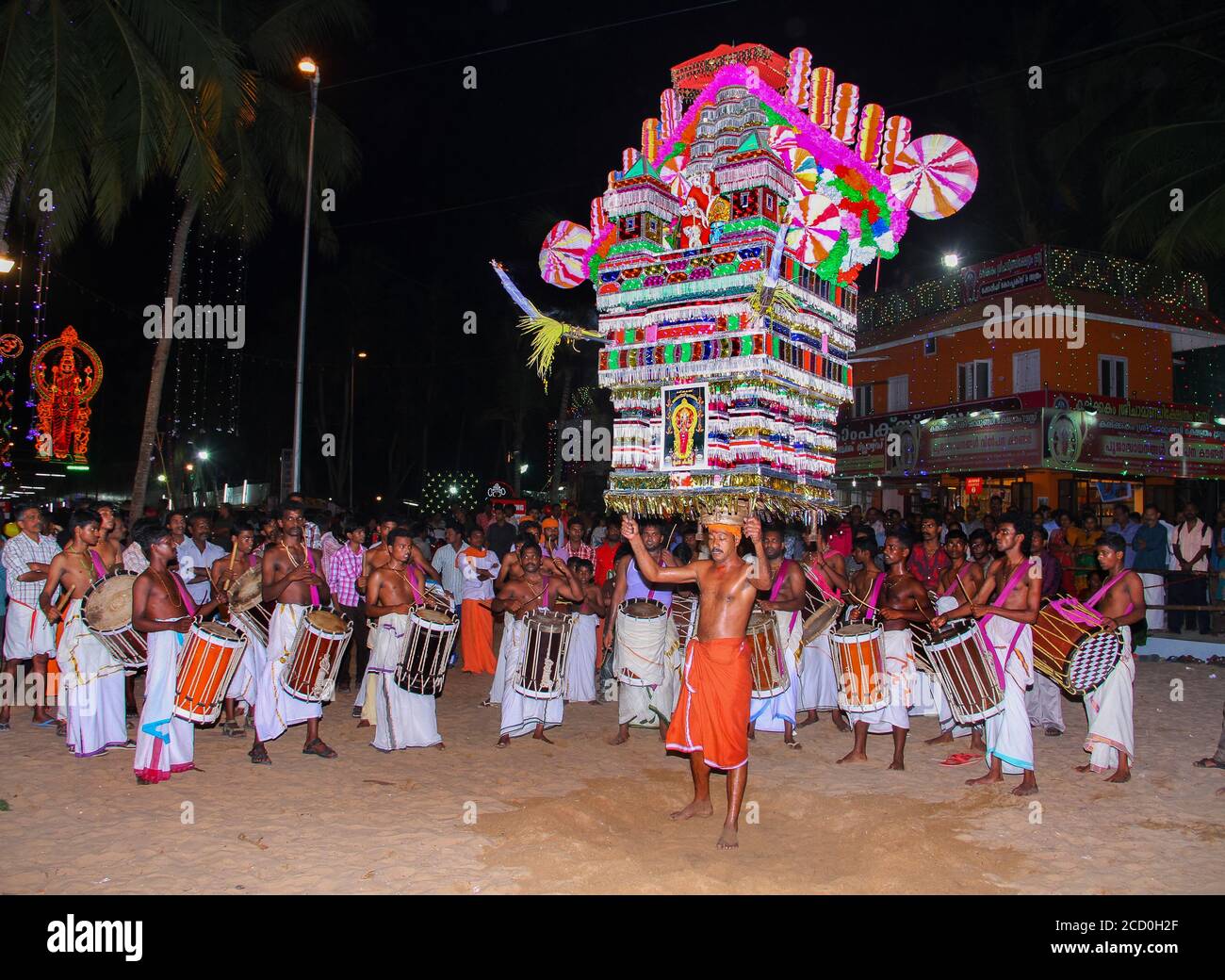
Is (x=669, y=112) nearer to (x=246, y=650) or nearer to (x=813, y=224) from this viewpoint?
(x=813, y=224)

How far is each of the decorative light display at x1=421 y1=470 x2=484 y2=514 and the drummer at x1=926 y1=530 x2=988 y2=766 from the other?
1239 inches

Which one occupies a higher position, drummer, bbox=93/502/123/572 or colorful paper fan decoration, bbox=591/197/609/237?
colorful paper fan decoration, bbox=591/197/609/237

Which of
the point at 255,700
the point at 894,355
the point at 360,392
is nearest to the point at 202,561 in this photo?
the point at 255,700

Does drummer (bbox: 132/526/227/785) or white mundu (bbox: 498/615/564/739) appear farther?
white mundu (bbox: 498/615/564/739)

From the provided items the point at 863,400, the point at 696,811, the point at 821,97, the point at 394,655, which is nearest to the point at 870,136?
the point at 821,97

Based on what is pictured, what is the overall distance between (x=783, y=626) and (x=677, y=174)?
237 inches

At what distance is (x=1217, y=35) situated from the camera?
21203 mm

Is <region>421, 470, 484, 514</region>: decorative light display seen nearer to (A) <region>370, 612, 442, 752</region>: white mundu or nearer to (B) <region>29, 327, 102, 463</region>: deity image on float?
(B) <region>29, 327, 102, 463</region>: deity image on float

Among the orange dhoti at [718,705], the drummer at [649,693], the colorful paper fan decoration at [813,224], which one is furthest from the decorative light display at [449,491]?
the orange dhoti at [718,705]

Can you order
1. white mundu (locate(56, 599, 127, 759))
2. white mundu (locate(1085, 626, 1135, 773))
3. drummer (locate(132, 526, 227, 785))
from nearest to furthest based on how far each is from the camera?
drummer (locate(132, 526, 227, 785)) → white mundu (locate(1085, 626, 1135, 773)) → white mundu (locate(56, 599, 127, 759))

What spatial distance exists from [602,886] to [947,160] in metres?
9.54

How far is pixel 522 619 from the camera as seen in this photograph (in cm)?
895

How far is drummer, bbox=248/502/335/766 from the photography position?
7.89m

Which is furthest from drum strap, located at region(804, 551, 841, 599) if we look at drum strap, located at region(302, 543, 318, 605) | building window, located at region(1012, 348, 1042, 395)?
building window, located at region(1012, 348, 1042, 395)
